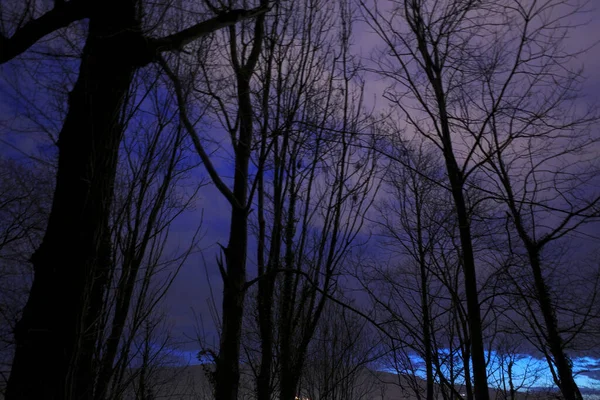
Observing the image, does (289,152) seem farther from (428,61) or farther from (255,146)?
(428,61)

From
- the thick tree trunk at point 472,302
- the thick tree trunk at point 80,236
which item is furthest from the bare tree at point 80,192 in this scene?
the thick tree trunk at point 472,302

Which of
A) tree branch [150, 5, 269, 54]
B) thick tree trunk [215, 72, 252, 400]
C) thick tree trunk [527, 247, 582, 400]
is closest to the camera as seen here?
tree branch [150, 5, 269, 54]

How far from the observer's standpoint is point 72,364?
2.13 m

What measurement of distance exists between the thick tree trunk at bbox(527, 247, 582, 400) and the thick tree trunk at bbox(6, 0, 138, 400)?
5710mm

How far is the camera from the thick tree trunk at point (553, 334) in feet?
20.6

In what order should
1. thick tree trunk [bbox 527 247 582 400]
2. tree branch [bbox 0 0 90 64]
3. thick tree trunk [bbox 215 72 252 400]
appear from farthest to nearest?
thick tree trunk [bbox 527 247 582 400], thick tree trunk [bbox 215 72 252 400], tree branch [bbox 0 0 90 64]

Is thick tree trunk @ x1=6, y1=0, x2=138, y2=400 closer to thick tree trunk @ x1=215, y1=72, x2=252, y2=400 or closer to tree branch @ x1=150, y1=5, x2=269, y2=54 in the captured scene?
tree branch @ x1=150, y1=5, x2=269, y2=54

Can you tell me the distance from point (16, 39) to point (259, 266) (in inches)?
149

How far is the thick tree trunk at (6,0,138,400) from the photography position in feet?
6.93

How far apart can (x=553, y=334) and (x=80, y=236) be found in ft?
21.5

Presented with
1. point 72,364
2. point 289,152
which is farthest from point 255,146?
point 72,364

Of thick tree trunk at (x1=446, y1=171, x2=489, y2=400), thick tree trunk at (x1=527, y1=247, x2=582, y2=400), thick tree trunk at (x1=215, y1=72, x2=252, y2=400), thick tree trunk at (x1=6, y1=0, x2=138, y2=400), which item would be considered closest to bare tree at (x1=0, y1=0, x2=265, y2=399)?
thick tree trunk at (x1=6, y1=0, x2=138, y2=400)

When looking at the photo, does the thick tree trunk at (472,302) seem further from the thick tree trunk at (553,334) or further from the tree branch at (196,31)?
the thick tree trunk at (553,334)

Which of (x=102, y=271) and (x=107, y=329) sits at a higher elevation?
(x=102, y=271)
